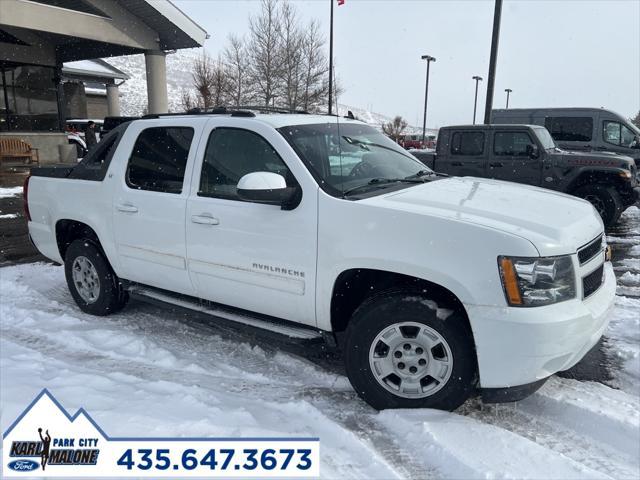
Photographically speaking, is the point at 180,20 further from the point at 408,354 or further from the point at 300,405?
the point at 408,354

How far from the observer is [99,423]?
9.34 ft

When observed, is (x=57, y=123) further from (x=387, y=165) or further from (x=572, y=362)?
(x=572, y=362)

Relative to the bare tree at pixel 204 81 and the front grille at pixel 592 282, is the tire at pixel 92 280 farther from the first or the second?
the bare tree at pixel 204 81

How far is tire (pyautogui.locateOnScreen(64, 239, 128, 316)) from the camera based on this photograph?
4.64 m

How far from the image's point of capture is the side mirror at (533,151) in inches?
349

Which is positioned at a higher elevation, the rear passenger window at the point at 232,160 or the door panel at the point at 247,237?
the rear passenger window at the point at 232,160

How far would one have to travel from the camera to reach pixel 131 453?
8.51 ft

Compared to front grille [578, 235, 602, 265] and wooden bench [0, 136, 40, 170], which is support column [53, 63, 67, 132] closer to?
wooden bench [0, 136, 40, 170]

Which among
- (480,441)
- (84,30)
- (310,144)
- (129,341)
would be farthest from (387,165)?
(84,30)

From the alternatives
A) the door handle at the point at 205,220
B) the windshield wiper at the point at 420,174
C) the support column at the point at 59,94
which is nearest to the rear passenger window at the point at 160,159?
the door handle at the point at 205,220

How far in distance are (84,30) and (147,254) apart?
1338 cm

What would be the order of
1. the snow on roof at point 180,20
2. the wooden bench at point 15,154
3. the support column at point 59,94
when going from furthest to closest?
the support column at point 59,94, the wooden bench at point 15,154, the snow on roof at point 180,20

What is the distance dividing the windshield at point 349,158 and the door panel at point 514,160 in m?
5.61

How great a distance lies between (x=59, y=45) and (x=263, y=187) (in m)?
20.1
